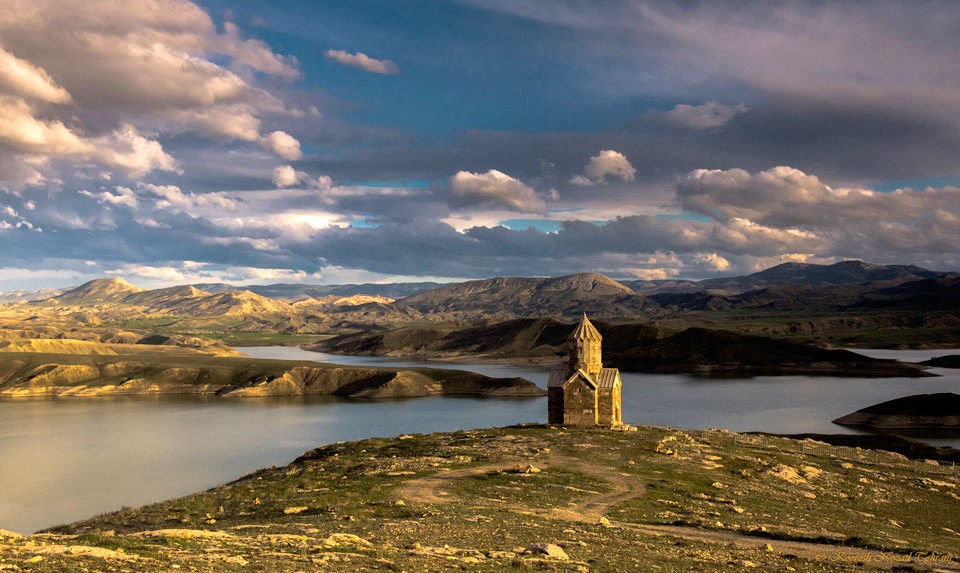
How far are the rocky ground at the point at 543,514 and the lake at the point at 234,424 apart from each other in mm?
24238

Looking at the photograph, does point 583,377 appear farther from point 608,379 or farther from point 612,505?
point 612,505

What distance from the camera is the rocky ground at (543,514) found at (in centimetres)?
2091

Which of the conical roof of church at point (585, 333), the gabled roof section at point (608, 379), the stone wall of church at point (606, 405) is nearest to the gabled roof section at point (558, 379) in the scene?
the gabled roof section at point (608, 379)

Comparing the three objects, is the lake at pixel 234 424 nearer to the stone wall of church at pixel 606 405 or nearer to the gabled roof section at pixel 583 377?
the gabled roof section at pixel 583 377

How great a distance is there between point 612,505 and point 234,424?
324 ft

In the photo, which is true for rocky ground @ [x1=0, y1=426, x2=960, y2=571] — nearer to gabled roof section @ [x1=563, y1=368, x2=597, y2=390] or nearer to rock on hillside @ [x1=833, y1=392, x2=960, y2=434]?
gabled roof section @ [x1=563, y1=368, x2=597, y2=390]

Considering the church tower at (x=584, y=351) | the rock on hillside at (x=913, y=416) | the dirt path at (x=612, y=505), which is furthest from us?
the rock on hillside at (x=913, y=416)

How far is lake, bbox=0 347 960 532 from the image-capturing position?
6781 cm

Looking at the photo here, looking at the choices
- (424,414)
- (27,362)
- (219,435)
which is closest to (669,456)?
(219,435)

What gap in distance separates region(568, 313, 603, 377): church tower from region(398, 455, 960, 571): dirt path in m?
18.4

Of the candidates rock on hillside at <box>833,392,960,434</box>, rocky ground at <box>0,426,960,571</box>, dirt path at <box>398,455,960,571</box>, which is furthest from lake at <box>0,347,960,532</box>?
dirt path at <box>398,455,960,571</box>

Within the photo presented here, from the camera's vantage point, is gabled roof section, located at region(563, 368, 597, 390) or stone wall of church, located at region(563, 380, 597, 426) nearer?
gabled roof section, located at region(563, 368, 597, 390)

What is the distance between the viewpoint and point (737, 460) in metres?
51.7

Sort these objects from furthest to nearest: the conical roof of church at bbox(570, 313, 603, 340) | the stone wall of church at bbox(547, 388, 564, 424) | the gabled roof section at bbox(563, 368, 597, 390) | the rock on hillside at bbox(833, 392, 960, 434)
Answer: the rock on hillside at bbox(833, 392, 960, 434) → the conical roof of church at bbox(570, 313, 603, 340) → the stone wall of church at bbox(547, 388, 564, 424) → the gabled roof section at bbox(563, 368, 597, 390)
